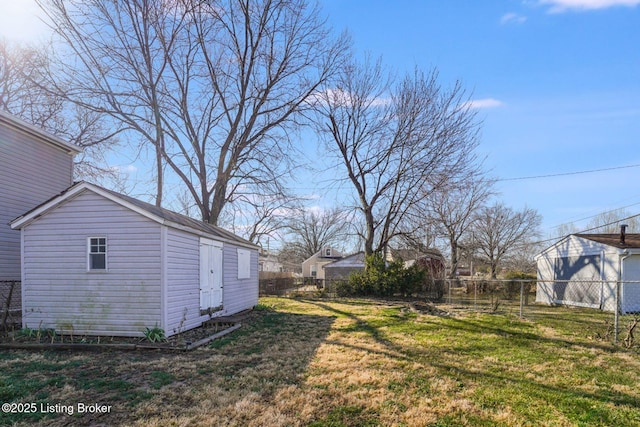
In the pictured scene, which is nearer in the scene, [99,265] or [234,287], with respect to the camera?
[99,265]

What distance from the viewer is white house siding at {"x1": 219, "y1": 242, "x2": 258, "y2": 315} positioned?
36.0 ft

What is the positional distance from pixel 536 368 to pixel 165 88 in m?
18.2

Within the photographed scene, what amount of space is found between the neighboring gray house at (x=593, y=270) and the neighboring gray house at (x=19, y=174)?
51.3ft

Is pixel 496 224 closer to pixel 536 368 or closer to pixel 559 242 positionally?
pixel 559 242

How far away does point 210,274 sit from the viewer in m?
9.81

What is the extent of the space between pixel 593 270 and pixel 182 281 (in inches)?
618

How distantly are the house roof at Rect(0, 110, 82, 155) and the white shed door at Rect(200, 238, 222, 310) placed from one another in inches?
225

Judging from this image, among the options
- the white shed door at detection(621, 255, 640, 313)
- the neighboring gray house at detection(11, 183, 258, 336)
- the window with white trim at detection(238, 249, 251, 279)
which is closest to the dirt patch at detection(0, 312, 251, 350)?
the neighboring gray house at detection(11, 183, 258, 336)

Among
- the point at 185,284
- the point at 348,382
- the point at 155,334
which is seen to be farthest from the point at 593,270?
the point at 155,334

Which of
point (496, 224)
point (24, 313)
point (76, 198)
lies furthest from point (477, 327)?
point (496, 224)

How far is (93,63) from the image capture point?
15.0 m

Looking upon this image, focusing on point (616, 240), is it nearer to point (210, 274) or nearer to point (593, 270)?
point (593, 270)

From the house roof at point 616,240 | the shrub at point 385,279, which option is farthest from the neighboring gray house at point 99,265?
the house roof at point 616,240

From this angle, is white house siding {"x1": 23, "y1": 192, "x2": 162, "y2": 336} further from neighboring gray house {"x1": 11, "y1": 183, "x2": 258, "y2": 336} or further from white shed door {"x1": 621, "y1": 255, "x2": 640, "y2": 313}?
white shed door {"x1": 621, "y1": 255, "x2": 640, "y2": 313}
